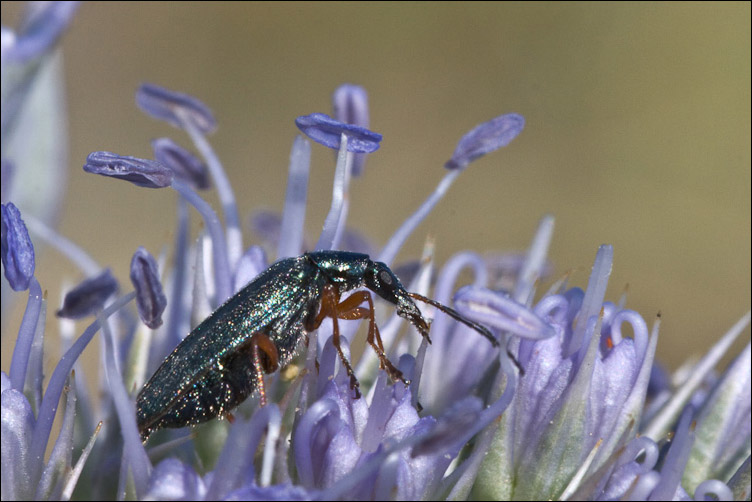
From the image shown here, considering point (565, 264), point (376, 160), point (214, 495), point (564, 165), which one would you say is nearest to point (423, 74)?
point (376, 160)

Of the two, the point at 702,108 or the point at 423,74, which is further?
the point at 423,74

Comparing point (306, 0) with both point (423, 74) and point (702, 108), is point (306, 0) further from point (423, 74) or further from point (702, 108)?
point (702, 108)

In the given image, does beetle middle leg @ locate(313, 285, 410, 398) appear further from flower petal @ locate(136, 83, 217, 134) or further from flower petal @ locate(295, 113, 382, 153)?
flower petal @ locate(136, 83, 217, 134)

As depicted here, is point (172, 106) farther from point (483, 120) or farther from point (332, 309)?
point (483, 120)

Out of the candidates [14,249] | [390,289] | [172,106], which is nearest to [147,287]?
[14,249]

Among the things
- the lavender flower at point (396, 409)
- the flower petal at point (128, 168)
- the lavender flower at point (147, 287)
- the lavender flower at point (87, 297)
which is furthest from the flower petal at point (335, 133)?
the lavender flower at point (87, 297)

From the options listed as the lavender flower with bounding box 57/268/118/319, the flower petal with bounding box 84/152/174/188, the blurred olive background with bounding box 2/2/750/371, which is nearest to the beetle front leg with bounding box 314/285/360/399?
the flower petal with bounding box 84/152/174/188

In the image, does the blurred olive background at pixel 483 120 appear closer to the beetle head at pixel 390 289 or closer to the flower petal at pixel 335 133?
the flower petal at pixel 335 133
